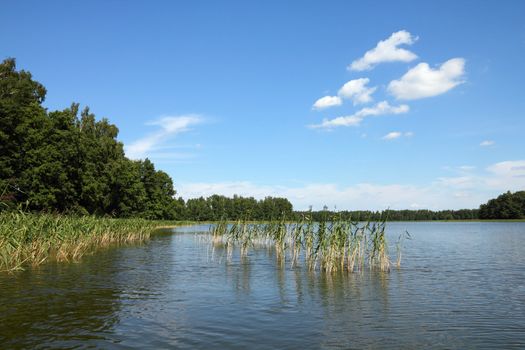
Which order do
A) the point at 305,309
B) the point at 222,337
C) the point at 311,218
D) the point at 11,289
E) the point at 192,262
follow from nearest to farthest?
the point at 222,337, the point at 305,309, the point at 11,289, the point at 311,218, the point at 192,262

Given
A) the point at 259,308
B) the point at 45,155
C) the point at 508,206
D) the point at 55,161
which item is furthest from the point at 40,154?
the point at 508,206

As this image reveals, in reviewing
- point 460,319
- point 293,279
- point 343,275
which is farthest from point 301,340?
point 343,275

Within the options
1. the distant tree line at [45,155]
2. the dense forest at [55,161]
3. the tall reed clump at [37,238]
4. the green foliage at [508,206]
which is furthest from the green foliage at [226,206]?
the tall reed clump at [37,238]

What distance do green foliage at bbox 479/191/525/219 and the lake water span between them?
15299 centimetres

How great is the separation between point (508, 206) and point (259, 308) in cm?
16883

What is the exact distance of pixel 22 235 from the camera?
1903cm

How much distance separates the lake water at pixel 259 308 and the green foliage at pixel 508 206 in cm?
15299

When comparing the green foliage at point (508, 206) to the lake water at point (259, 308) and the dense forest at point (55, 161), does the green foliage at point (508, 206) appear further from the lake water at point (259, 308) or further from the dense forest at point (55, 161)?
the lake water at point (259, 308)

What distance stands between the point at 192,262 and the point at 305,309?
48.3ft

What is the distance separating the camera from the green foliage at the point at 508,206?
151m

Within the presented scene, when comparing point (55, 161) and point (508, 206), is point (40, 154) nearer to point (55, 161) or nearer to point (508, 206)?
point (55, 161)

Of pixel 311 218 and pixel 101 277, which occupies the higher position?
pixel 311 218

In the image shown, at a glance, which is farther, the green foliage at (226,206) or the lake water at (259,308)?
the green foliage at (226,206)

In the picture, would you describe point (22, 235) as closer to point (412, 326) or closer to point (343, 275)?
point (343, 275)
